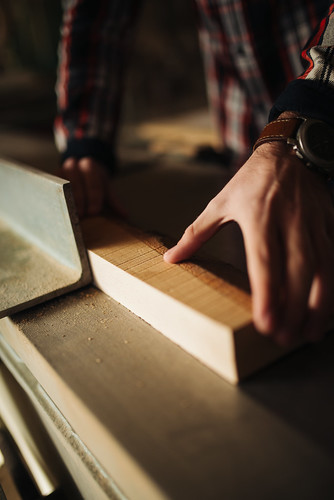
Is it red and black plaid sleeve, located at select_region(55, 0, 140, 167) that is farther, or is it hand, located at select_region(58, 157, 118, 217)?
red and black plaid sleeve, located at select_region(55, 0, 140, 167)

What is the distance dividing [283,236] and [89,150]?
3.13 ft

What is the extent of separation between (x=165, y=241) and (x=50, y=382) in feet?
1.17

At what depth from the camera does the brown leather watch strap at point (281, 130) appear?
0.73 metres

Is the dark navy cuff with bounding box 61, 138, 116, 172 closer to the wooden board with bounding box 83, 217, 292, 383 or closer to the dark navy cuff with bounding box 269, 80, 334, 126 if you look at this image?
the wooden board with bounding box 83, 217, 292, 383

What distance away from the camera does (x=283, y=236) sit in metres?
0.60

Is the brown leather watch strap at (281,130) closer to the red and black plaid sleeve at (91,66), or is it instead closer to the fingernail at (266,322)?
the fingernail at (266,322)

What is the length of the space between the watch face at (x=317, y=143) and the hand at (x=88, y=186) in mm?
569

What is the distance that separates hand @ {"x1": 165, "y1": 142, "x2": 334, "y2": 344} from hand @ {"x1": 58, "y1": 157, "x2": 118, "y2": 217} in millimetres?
447

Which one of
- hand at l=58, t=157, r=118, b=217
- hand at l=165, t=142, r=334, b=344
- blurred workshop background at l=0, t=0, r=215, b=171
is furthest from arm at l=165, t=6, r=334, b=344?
blurred workshop background at l=0, t=0, r=215, b=171

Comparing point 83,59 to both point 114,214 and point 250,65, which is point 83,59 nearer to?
point 250,65

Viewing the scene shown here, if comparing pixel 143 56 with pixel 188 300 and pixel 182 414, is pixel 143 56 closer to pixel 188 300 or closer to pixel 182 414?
pixel 188 300

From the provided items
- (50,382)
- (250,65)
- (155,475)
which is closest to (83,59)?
(250,65)

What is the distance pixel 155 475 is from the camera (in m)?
0.47

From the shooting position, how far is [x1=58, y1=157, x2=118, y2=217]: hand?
1.09m
